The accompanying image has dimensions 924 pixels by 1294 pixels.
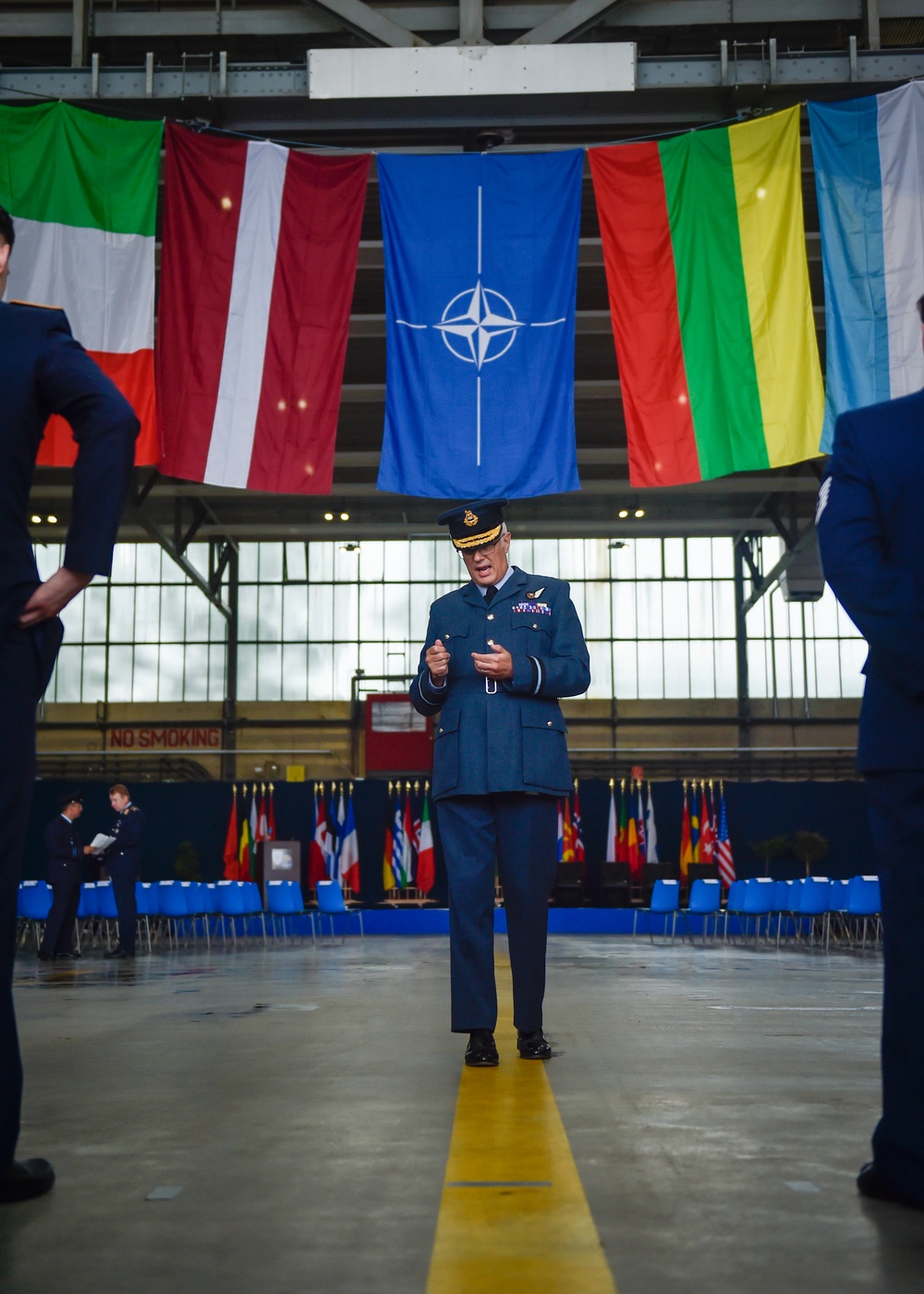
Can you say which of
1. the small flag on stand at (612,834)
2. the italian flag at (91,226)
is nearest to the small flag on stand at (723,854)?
the small flag on stand at (612,834)

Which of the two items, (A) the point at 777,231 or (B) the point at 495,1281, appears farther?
(A) the point at 777,231

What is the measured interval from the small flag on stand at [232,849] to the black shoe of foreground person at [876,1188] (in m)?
22.1

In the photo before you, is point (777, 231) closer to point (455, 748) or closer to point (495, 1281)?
point (455, 748)

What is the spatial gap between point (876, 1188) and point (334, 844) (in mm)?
21361

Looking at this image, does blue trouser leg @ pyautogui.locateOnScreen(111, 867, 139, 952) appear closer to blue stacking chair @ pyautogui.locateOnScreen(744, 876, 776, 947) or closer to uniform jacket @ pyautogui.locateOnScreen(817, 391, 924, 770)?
blue stacking chair @ pyautogui.locateOnScreen(744, 876, 776, 947)

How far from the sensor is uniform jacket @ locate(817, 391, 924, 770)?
1.84 meters

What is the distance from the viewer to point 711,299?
8.57 meters

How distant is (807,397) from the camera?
329 inches

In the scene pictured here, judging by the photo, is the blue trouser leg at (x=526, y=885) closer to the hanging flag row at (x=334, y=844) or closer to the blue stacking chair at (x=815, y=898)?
the blue stacking chair at (x=815, y=898)

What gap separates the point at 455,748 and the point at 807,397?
586 centimetres

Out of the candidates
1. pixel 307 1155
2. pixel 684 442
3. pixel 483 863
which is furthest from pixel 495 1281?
pixel 684 442

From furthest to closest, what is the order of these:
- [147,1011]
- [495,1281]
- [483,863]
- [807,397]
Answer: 1. [807,397]
2. [147,1011]
3. [483,863]
4. [495,1281]

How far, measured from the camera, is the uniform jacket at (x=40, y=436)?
1889 millimetres

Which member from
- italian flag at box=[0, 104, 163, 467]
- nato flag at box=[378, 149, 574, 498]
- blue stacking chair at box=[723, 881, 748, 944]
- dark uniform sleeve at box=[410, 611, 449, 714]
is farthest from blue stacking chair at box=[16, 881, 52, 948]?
dark uniform sleeve at box=[410, 611, 449, 714]
